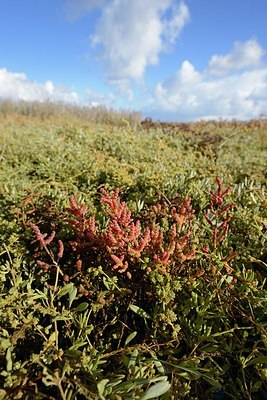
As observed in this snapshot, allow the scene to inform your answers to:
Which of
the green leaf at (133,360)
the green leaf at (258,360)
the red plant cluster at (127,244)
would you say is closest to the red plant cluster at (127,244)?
the red plant cluster at (127,244)

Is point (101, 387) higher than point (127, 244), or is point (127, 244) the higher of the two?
point (127, 244)

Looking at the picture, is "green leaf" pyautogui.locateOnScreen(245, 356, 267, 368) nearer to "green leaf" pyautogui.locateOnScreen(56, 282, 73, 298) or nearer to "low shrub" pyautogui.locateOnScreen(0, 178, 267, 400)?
"low shrub" pyautogui.locateOnScreen(0, 178, 267, 400)

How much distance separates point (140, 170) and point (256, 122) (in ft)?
20.9

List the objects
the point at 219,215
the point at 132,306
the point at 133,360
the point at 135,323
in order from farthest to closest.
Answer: the point at 219,215, the point at 135,323, the point at 132,306, the point at 133,360

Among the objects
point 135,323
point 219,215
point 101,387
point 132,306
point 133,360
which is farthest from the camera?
point 219,215

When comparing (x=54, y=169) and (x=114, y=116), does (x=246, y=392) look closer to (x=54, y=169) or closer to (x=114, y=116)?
(x=54, y=169)

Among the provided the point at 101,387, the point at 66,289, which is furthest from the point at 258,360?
the point at 66,289

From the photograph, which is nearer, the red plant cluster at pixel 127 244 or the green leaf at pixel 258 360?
the green leaf at pixel 258 360

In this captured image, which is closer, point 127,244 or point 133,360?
point 133,360

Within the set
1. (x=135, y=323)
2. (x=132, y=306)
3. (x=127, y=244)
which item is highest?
(x=127, y=244)

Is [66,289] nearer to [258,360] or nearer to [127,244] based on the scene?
[127,244]

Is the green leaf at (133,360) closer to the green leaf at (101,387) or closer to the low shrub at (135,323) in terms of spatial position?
the low shrub at (135,323)


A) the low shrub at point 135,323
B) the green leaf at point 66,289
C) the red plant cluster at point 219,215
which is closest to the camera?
the low shrub at point 135,323

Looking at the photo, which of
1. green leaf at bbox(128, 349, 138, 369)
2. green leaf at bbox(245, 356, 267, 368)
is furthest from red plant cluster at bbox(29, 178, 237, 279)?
green leaf at bbox(245, 356, 267, 368)
